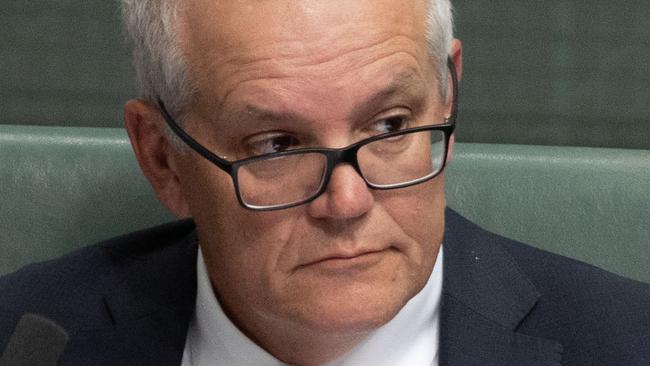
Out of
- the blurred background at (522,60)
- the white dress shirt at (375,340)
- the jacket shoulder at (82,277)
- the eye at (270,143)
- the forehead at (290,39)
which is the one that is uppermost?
the forehead at (290,39)

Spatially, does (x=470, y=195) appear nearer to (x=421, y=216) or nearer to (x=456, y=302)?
(x=456, y=302)

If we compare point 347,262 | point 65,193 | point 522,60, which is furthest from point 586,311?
point 65,193

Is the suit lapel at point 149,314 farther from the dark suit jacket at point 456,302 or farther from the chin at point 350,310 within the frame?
the chin at point 350,310

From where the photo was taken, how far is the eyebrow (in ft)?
3.81

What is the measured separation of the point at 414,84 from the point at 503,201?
0.47 metres

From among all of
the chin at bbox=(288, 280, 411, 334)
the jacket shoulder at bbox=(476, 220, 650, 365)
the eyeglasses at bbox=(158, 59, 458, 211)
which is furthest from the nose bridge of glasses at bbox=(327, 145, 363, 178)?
the jacket shoulder at bbox=(476, 220, 650, 365)

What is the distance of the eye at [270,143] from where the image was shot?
1.19 m

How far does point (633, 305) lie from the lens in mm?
1384

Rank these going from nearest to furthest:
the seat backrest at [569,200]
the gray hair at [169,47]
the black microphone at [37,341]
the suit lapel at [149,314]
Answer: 1. the black microphone at [37,341]
2. the gray hair at [169,47]
3. the suit lapel at [149,314]
4. the seat backrest at [569,200]

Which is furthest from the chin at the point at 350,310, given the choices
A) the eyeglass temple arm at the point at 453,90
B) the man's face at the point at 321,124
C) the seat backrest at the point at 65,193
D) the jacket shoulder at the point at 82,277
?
the seat backrest at the point at 65,193

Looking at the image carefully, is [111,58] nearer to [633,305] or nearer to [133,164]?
[133,164]

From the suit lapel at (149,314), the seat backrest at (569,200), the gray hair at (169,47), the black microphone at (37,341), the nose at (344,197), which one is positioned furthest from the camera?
the seat backrest at (569,200)

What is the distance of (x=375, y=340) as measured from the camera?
133 cm

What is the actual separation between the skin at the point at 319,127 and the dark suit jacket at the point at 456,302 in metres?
0.17
